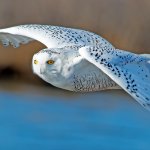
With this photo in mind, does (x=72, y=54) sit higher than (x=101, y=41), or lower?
lower

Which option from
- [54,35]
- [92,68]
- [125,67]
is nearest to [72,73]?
[92,68]

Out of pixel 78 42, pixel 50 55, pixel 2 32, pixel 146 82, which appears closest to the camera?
pixel 146 82

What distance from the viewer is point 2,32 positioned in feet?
14.2

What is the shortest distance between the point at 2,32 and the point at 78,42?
57cm

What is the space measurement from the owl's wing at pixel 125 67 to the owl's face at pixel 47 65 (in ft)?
0.46

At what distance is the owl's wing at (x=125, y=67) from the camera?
3.32 meters

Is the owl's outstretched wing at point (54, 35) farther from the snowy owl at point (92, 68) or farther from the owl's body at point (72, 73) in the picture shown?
the owl's body at point (72, 73)

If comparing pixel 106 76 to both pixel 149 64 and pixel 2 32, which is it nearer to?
pixel 149 64

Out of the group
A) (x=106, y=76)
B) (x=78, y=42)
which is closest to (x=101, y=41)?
(x=78, y=42)

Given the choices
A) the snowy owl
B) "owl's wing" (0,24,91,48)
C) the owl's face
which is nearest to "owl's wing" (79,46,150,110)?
the snowy owl

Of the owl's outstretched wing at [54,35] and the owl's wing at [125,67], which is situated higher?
the owl's outstretched wing at [54,35]

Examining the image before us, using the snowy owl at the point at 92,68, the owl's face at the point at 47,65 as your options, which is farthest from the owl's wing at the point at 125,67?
the owl's face at the point at 47,65

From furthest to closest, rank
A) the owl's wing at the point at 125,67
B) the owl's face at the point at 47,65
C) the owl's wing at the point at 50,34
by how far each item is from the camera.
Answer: the owl's wing at the point at 50,34 < the owl's face at the point at 47,65 < the owl's wing at the point at 125,67

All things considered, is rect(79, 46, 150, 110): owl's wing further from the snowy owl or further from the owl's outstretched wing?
the owl's outstretched wing
